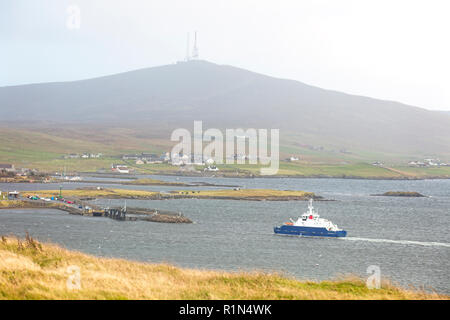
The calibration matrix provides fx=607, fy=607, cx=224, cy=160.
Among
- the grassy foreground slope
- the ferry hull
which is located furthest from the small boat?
the grassy foreground slope

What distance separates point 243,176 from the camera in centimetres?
17038

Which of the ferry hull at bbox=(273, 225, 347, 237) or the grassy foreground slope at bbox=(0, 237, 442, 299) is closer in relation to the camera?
the grassy foreground slope at bbox=(0, 237, 442, 299)

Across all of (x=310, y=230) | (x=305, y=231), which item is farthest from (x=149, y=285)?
(x=310, y=230)

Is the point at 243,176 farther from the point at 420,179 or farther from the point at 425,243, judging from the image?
the point at 425,243

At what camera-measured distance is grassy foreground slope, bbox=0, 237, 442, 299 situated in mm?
A: 15805

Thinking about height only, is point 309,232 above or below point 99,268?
below

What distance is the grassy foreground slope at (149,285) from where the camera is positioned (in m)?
15.8

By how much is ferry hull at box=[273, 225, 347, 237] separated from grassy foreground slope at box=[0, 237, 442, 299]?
138 ft

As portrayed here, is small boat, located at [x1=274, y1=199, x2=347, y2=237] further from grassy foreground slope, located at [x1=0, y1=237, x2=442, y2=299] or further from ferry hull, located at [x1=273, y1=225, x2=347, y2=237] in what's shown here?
grassy foreground slope, located at [x1=0, y1=237, x2=442, y2=299]

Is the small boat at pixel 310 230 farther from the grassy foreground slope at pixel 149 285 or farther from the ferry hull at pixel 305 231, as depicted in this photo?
the grassy foreground slope at pixel 149 285

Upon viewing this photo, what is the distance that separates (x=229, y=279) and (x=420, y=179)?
18689 cm

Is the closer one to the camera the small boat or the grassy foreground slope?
the grassy foreground slope

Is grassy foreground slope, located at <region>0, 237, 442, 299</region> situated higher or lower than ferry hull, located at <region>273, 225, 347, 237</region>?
higher
